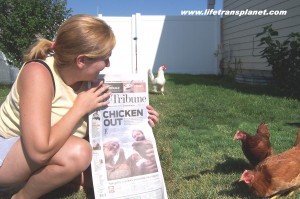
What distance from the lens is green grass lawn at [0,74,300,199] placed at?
247cm

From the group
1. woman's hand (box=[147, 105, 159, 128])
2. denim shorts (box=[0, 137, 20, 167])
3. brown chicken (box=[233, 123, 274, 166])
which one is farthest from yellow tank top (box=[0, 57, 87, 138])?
brown chicken (box=[233, 123, 274, 166])

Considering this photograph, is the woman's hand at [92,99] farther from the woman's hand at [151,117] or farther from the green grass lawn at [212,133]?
the green grass lawn at [212,133]

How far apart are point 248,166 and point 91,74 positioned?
5.05 feet

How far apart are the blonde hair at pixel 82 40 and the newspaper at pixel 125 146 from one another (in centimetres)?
25

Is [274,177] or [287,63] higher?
[287,63]

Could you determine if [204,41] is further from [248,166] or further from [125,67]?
[248,166]

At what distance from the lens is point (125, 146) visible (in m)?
2.06

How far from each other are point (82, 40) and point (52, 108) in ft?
1.31

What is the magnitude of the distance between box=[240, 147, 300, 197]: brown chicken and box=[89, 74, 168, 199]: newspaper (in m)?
0.55

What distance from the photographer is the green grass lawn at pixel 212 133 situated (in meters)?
2.47

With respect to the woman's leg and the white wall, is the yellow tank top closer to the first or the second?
the woman's leg

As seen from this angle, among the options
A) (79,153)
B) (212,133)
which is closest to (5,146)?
(79,153)

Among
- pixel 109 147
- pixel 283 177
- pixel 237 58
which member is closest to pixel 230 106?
pixel 283 177

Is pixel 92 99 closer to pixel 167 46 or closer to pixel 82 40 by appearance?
pixel 82 40
